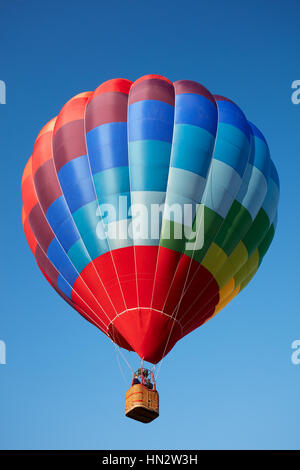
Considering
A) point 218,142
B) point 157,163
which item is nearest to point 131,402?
point 157,163

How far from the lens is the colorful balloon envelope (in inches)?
491

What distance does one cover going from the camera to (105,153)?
1295cm

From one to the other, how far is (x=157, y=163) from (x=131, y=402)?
4.39 metres

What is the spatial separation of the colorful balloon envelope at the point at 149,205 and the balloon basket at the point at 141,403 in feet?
2.98

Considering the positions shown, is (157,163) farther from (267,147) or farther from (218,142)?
(267,147)

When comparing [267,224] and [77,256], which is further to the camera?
[267,224]

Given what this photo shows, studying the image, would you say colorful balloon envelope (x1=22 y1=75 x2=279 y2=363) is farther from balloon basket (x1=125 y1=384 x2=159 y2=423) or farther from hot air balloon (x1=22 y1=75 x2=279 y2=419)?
balloon basket (x1=125 y1=384 x2=159 y2=423)

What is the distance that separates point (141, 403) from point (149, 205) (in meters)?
3.56

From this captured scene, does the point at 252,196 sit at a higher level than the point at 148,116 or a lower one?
lower

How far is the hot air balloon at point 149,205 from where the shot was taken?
12.5 metres

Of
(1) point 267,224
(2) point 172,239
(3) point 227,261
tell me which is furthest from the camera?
(1) point 267,224
